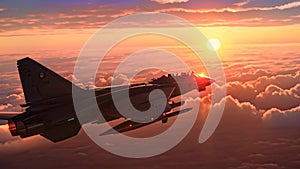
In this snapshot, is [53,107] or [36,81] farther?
[53,107]

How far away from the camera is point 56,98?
5162 centimetres

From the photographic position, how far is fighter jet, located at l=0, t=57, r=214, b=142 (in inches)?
1924

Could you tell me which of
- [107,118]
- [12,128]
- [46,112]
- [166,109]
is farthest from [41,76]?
[166,109]

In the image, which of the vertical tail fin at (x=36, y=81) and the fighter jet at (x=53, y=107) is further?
the vertical tail fin at (x=36, y=81)

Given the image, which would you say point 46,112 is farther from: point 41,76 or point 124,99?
point 124,99

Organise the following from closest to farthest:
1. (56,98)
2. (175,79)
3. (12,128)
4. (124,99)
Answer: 1. (12,128)
2. (56,98)
3. (124,99)
4. (175,79)

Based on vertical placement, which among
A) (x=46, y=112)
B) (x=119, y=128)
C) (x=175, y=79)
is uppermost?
(x=175, y=79)

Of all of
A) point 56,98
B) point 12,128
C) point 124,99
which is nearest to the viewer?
point 12,128

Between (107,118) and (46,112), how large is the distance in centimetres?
1040

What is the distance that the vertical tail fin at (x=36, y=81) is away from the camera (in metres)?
50.2

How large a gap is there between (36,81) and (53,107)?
4641 millimetres

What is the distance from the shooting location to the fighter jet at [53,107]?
4888 centimetres

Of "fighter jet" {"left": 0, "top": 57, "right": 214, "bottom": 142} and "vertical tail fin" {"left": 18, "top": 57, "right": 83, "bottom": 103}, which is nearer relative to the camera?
"fighter jet" {"left": 0, "top": 57, "right": 214, "bottom": 142}

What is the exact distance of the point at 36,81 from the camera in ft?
166
